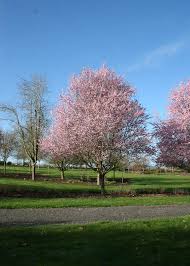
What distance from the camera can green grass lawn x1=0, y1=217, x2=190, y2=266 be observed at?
8.62 meters

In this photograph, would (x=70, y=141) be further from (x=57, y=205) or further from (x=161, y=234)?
(x=161, y=234)

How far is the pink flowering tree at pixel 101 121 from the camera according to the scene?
1312 inches

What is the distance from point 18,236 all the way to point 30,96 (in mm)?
41412

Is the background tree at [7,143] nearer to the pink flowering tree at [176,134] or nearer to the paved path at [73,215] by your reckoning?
the pink flowering tree at [176,134]

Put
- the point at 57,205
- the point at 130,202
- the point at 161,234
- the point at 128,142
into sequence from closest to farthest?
1. the point at 161,234
2. the point at 57,205
3. the point at 130,202
4. the point at 128,142

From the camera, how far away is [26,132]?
2147 inches

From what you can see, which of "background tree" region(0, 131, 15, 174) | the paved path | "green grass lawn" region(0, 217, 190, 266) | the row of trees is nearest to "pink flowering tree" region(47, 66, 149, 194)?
the row of trees

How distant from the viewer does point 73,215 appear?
18234 mm

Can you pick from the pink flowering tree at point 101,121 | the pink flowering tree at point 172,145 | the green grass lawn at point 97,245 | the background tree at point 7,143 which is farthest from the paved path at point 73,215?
the background tree at point 7,143

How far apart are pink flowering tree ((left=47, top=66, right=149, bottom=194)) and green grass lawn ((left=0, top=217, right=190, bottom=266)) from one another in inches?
748

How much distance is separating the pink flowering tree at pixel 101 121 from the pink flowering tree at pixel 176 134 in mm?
3147

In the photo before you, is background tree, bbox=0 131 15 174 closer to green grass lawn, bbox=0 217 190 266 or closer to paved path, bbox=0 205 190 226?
paved path, bbox=0 205 190 226

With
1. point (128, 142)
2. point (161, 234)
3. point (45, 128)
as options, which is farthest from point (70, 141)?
point (161, 234)

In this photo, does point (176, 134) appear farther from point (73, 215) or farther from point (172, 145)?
point (73, 215)
